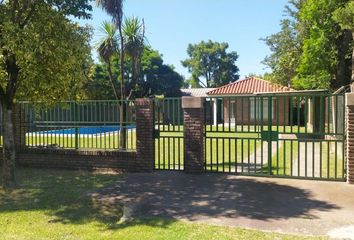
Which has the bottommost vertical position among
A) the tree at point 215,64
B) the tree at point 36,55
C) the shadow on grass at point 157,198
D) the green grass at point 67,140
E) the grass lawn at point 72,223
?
the grass lawn at point 72,223

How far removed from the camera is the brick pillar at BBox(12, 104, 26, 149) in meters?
11.3

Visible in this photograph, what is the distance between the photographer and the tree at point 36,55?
768cm

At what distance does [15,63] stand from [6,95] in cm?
78

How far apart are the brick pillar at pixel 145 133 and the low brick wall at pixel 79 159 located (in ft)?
0.47

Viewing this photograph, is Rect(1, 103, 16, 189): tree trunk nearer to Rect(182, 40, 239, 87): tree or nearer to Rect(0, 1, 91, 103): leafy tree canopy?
Rect(0, 1, 91, 103): leafy tree canopy

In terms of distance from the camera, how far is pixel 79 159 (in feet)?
34.8

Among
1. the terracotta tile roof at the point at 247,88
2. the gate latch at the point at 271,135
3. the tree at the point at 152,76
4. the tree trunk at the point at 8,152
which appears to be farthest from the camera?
the tree at the point at 152,76

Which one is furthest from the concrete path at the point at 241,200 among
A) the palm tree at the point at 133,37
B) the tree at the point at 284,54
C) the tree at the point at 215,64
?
the tree at the point at 215,64

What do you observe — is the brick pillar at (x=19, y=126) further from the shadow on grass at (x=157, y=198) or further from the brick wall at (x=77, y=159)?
the shadow on grass at (x=157, y=198)

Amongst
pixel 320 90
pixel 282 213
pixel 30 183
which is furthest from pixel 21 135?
pixel 320 90

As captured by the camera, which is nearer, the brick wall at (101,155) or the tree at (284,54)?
the brick wall at (101,155)

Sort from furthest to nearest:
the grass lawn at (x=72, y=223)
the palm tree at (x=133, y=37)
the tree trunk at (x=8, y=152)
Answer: the palm tree at (x=133, y=37) < the tree trunk at (x=8, y=152) < the grass lawn at (x=72, y=223)

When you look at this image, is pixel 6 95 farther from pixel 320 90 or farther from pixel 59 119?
pixel 320 90

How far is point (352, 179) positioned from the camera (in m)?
8.30
